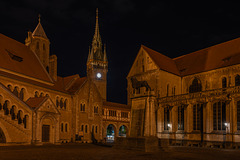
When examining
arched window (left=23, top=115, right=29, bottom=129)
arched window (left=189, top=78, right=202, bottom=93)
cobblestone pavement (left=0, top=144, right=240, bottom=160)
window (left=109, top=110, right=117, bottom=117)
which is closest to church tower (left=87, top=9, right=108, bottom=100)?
window (left=109, top=110, right=117, bottom=117)

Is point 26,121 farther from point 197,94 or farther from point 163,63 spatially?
point 163,63

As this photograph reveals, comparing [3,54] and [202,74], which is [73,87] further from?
[202,74]

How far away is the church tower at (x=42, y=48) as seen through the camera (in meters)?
43.9

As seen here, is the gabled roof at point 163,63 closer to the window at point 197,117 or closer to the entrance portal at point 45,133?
the window at point 197,117

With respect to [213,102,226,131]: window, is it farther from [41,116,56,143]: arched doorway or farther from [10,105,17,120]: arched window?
[10,105,17,120]: arched window

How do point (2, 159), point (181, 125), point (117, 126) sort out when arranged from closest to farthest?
point (2, 159) < point (181, 125) < point (117, 126)

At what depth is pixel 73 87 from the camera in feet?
147

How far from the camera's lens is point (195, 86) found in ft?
148

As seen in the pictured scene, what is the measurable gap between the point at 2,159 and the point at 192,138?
96.7 ft

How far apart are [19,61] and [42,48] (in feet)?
30.1

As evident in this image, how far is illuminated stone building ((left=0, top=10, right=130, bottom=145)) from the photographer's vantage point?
2864 centimetres

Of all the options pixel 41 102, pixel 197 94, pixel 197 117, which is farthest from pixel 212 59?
pixel 41 102

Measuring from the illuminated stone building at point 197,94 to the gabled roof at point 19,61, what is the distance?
48.6ft

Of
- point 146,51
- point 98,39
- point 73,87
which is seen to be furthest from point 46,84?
point 98,39
